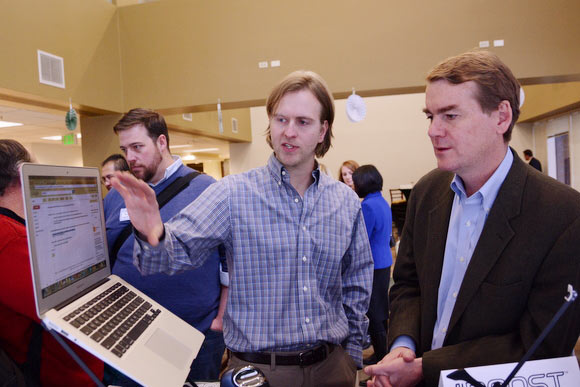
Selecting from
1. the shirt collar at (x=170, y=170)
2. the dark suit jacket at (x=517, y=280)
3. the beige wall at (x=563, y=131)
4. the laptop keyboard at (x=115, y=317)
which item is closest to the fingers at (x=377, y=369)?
the dark suit jacket at (x=517, y=280)

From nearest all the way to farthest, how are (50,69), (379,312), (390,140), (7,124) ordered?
1. (379,312)
2. (50,69)
3. (7,124)
4. (390,140)

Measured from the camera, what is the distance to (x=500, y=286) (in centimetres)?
101

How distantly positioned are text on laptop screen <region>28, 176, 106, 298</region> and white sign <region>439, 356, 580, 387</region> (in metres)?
0.89

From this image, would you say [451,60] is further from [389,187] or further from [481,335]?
[389,187]

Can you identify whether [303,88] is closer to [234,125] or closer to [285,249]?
[285,249]

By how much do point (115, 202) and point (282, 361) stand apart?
1182 millimetres

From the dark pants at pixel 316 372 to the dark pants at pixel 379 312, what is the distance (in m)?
1.76

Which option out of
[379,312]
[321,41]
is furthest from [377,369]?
[321,41]

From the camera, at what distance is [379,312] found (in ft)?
10.1

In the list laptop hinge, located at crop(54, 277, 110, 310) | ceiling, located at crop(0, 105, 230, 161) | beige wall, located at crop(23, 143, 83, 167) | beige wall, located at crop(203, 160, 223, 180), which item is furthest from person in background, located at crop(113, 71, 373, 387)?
beige wall, located at crop(203, 160, 223, 180)

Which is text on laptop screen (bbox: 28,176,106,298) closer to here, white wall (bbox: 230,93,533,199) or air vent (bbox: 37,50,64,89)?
air vent (bbox: 37,50,64,89)

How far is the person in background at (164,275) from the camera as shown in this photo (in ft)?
5.57

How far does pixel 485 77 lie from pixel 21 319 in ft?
4.52

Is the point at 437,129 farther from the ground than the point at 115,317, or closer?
farther from the ground
